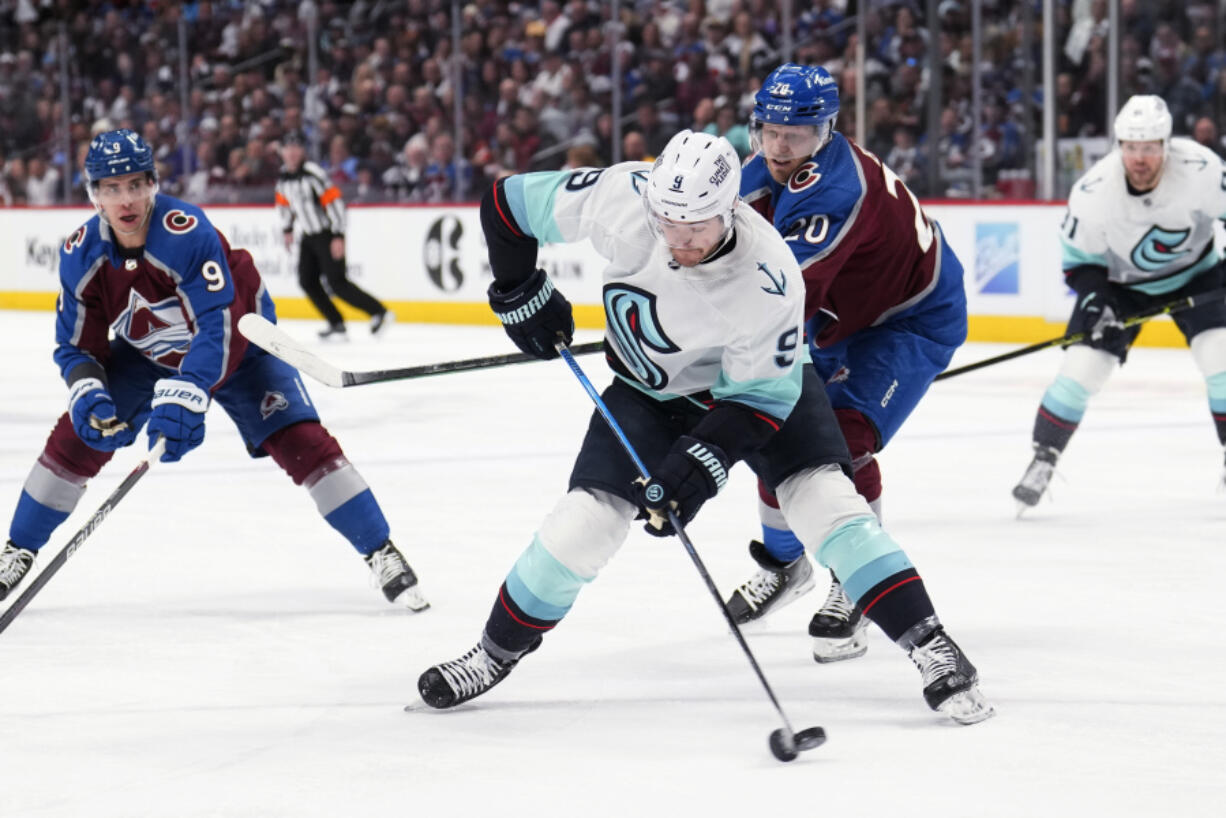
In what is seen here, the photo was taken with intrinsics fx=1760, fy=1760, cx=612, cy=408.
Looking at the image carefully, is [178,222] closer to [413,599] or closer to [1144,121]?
[413,599]

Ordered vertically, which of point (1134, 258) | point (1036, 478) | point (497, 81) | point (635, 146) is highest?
point (1134, 258)

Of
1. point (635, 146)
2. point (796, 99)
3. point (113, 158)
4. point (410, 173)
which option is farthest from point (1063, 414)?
point (410, 173)

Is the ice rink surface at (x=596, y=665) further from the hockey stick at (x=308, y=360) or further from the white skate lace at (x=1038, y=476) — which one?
the hockey stick at (x=308, y=360)

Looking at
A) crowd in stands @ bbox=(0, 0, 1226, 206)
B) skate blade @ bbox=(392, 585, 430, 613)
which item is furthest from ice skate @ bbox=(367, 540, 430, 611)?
crowd in stands @ bbox=(0, 0, 1226, 206)

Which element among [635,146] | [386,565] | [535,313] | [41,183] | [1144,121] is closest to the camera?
[535,313]

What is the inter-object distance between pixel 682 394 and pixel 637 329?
16cm

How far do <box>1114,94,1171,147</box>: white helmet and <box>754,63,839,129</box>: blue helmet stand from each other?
1845 millimetres

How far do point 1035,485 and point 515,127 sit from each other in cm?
713

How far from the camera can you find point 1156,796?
2.36 meters

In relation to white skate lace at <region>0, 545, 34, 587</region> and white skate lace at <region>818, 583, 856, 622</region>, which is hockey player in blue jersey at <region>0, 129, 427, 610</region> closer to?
white skate lace at <region>0, 545, 34, 587</region>

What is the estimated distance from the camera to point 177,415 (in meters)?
3.34

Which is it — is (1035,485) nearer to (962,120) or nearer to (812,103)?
(812,103)

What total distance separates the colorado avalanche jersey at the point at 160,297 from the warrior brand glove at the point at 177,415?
54mm

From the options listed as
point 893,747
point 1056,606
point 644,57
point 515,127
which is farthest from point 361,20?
point 893,747
